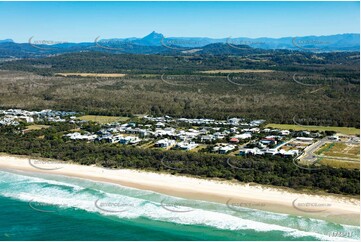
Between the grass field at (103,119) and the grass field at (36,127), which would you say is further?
the grass field at (103,119)

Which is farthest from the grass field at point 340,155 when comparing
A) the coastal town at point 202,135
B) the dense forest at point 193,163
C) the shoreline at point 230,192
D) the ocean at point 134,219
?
the ocean at point 134,219

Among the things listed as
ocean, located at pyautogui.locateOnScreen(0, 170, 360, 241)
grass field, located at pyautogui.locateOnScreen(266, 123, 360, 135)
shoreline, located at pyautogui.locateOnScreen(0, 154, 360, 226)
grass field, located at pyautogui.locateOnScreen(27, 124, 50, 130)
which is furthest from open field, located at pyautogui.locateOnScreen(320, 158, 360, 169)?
grass field, located at pyautogui.locateOnScreen(27, 124, 50, 130)

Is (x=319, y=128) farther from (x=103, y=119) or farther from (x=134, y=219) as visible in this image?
(x=134, y=219)

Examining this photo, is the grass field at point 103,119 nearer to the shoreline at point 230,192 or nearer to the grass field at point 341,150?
the shoreline at point 230,192

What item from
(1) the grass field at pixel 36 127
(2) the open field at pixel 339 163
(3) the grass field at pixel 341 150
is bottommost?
(1) the grass field at pixel 36 127

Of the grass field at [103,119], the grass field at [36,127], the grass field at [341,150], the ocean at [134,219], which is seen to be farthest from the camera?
the grass field at [103,119]

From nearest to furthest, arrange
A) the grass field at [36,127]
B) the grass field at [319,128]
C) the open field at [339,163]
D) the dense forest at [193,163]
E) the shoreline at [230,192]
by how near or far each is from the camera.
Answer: the shoreline at [230,192], the dense forest at [193,163], the open field at [339,163], the grass field at [319,128], the grass field at [36,127]

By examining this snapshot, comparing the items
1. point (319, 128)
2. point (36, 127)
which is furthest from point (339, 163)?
point (36, 127)
